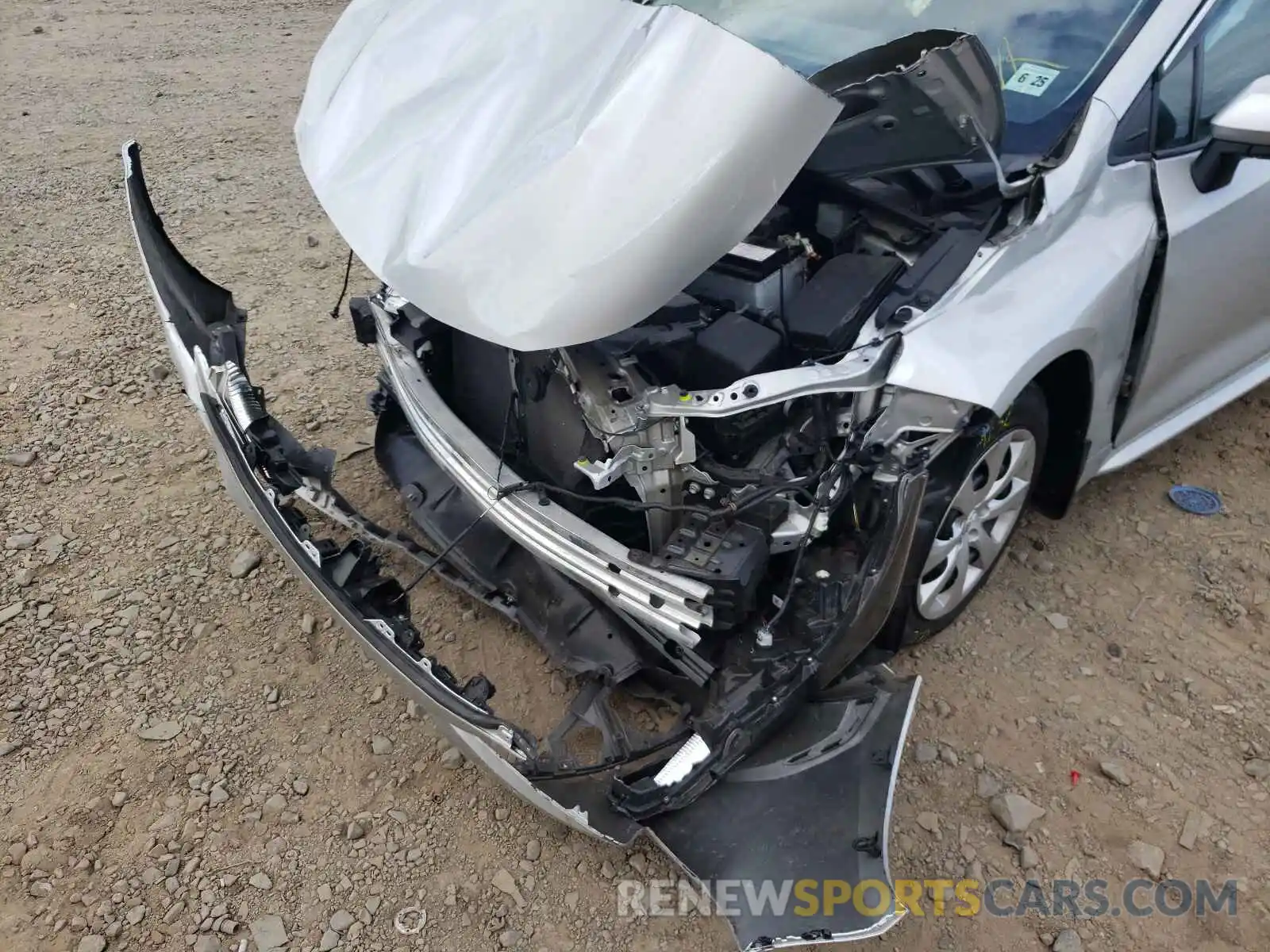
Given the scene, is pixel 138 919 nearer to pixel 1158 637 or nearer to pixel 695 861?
pixel 695 861

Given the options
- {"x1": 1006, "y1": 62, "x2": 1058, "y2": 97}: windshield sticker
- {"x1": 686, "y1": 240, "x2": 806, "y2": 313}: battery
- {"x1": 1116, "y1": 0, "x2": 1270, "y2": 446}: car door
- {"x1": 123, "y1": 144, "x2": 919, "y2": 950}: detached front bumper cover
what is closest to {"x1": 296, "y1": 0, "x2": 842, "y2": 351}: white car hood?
{"x1": 686, "y1": 240, "x2": 806, "y2": 313}: battery

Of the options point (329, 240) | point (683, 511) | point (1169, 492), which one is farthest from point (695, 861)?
point (329, 240)

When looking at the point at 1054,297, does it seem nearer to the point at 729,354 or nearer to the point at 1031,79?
the point at 1031,79

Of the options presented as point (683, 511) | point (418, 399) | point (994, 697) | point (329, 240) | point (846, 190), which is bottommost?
point (329, 240)

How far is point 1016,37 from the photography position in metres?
2.56

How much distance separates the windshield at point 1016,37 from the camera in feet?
7.95

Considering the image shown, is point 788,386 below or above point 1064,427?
above

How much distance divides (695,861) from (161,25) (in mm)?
10415

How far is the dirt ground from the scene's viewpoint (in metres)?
2.11

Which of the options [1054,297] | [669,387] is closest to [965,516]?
[1054,297]

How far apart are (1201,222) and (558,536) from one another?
204cm

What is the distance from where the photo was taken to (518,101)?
2223mm

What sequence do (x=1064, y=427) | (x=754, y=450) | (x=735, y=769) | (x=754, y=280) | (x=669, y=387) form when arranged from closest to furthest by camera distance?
(x=735, y=769) → (x=669, y=387) → (x=754, y=450) → (x=754, y=280) → (x=1064, y=427)

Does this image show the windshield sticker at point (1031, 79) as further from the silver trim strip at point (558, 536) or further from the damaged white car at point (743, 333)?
the silver trim strip at point (558, 536)
